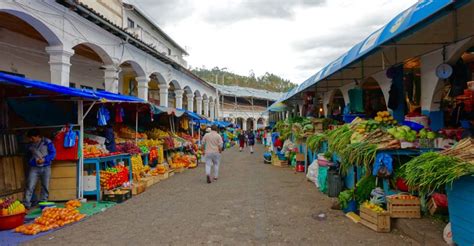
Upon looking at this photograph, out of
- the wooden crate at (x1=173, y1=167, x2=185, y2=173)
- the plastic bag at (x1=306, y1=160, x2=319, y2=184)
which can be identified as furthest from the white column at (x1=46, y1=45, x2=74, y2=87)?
the plastic bag at (x1=306, y1=160, x2=319, y2=184)

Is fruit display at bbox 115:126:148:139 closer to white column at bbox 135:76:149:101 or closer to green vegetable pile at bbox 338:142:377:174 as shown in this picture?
A: white column at bbox 135:76:149:101

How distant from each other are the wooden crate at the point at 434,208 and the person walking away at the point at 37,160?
7309 millimetres

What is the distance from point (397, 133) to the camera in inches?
225

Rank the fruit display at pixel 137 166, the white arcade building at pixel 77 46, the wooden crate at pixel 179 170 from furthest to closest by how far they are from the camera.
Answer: the wooden crate at pixel 179 170 → the fruit display at pixel 137 166 → the white arcade building at pixel 77 46

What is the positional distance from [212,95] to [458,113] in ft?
89.6

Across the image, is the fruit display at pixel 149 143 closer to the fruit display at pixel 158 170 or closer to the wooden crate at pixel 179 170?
the fruit display at pixel 158 170

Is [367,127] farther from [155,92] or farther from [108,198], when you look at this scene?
[155,92]

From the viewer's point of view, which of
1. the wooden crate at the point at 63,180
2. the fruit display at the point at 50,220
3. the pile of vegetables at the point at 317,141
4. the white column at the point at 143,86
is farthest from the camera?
the white column at the point at 143,86

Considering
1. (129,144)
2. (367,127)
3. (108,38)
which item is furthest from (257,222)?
(108,38)

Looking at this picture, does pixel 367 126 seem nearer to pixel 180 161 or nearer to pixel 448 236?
pixel 448 236

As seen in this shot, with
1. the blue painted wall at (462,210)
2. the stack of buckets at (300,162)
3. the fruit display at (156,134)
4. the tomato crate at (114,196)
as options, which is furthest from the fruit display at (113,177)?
the blue painted wall at (462,210)

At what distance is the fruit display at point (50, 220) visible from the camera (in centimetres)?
517

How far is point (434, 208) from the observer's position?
4.83 m

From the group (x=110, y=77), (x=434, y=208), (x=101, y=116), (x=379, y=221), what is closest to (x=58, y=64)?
(x=101, y=116)
